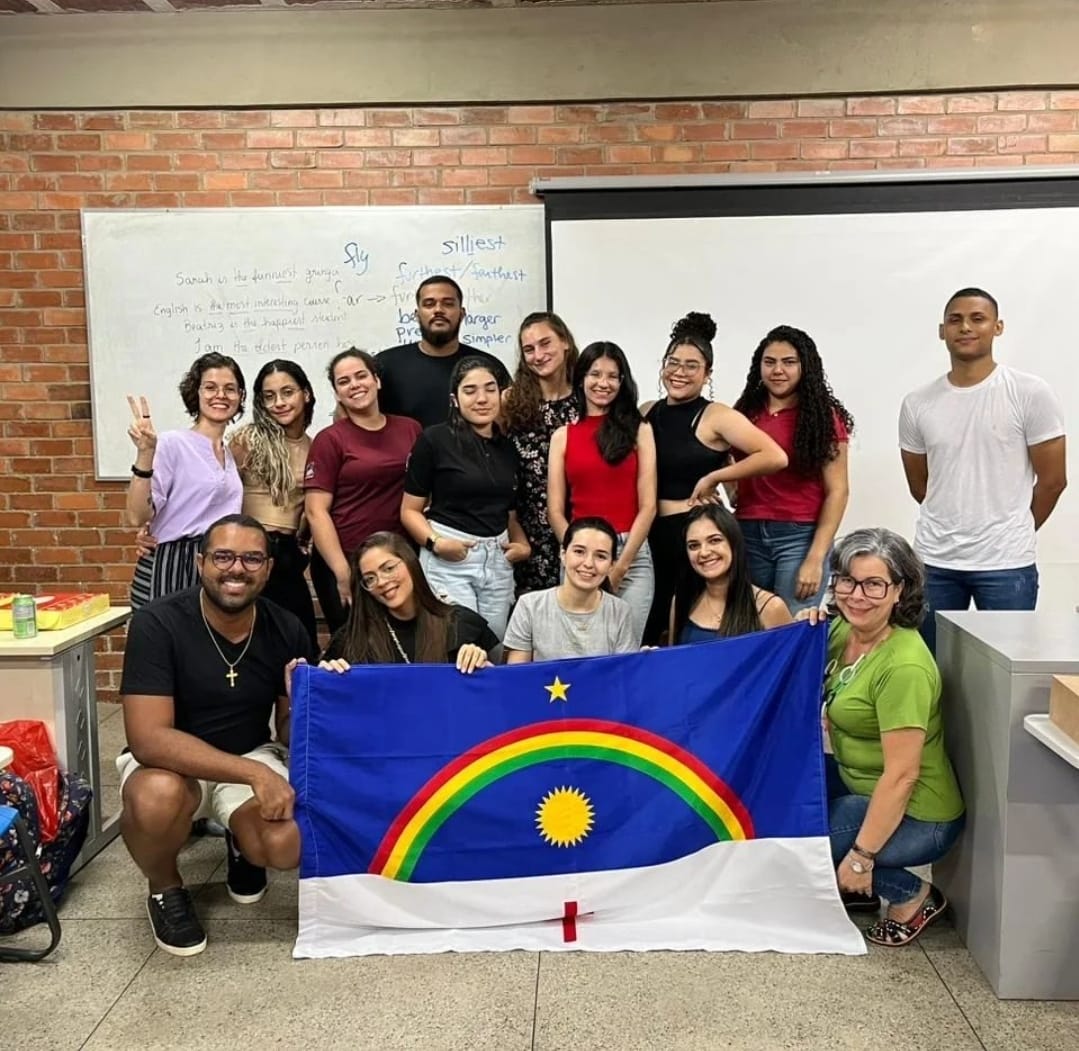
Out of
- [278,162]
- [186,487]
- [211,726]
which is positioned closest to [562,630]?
[211,726]

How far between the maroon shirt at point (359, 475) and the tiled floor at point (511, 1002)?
4.07 ft

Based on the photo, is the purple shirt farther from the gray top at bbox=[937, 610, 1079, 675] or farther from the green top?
the gray top at bbox=[937, 610, 1079, 675]

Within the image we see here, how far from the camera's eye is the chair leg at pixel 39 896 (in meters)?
2.30

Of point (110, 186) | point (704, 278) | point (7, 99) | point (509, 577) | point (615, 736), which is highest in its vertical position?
point (7, 99)

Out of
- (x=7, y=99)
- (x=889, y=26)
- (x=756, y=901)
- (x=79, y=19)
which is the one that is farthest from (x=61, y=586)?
(x=889, y=26)

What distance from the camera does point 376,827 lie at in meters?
2.35

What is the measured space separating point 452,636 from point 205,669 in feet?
2.03

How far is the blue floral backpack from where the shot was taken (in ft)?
7.96

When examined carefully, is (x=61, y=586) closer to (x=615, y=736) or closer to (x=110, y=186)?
(x=110, y=186)

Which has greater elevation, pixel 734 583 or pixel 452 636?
pixel 734 583

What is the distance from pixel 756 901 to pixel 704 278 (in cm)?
252

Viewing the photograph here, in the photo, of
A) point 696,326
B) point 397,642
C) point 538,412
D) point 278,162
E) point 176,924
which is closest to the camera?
point 176,924

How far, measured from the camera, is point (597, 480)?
9.71 feet

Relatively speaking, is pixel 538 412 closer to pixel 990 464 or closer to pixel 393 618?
pixel 393 618
